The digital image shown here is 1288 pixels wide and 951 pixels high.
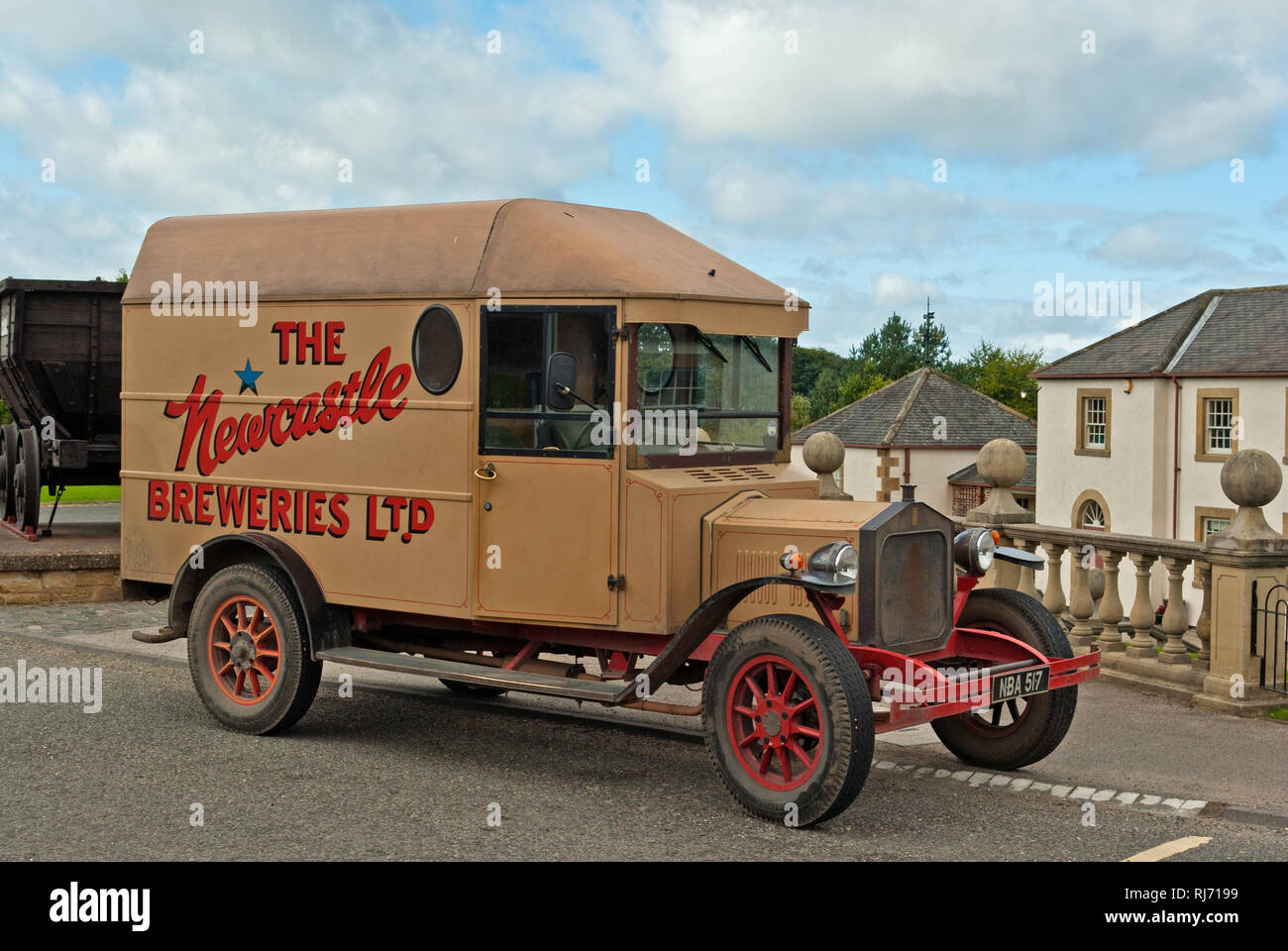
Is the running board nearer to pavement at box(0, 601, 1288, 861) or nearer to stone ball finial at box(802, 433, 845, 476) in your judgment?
pavement at box(0, 601, 1288, 861)

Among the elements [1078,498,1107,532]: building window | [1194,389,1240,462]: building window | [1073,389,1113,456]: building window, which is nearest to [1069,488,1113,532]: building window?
[1078,498,1107,532]: building window

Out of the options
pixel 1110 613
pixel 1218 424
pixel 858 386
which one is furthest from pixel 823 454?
pixel 858 386

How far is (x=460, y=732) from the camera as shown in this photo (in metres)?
8.32

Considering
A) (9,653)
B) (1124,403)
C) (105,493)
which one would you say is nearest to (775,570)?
(9,653)

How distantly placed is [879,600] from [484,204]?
3155mm

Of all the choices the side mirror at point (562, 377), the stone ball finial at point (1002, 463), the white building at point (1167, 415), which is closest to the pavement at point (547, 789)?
the side mirror at point (562, 377)

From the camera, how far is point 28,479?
14.6m

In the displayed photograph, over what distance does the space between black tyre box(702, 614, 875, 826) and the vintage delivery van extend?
13 millimetres

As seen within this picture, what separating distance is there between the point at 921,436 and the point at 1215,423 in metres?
18.5

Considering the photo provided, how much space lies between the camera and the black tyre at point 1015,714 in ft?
23.3

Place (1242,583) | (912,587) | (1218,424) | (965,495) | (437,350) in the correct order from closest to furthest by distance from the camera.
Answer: (912,587) → (437,350) → (1242,583) → (1218,424) → (965,495)

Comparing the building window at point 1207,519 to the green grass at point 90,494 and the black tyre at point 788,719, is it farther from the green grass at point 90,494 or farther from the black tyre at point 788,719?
the black tyre at point 788,719

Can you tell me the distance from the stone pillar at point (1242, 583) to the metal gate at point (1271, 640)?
0.02 meters

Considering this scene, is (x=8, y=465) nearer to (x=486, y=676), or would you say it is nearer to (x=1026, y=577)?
(x=486, y=676)
